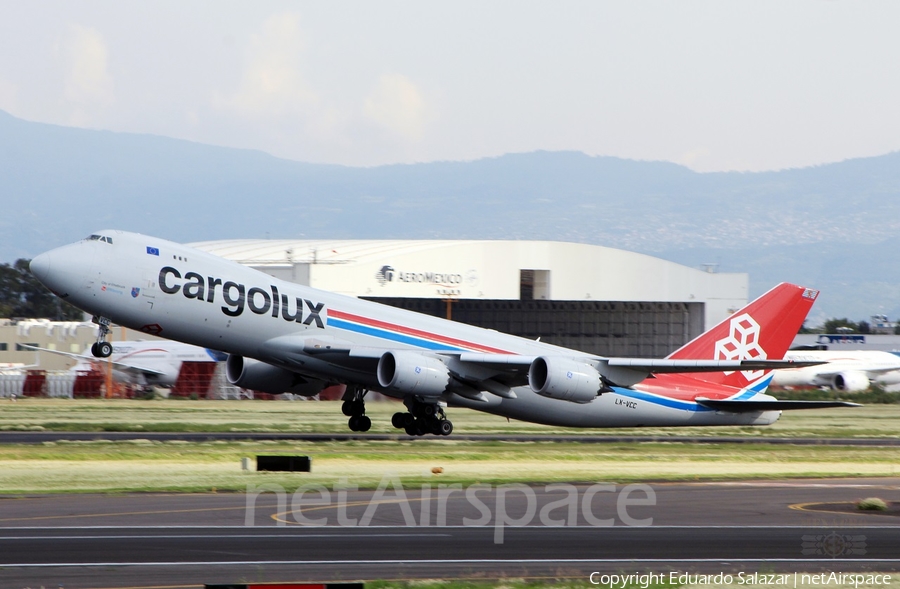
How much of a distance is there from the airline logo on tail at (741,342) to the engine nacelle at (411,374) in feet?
31.3

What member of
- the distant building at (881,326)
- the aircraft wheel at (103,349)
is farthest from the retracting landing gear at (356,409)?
the distant building at (881,326)

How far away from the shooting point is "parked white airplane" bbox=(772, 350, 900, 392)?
70.4m

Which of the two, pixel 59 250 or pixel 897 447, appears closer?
pixel 59 250

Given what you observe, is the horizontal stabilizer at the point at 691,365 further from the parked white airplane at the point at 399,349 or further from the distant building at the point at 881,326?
the distant building at the point at 881,326

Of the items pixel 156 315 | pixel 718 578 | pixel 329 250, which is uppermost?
pixel 329 250

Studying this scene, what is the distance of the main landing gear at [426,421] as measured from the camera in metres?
32.2

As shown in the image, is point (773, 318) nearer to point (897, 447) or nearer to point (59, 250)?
point (897, 447)

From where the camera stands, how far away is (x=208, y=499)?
19.1 meters

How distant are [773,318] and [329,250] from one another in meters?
55.7

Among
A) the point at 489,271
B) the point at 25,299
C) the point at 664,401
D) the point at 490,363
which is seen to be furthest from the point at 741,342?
the point at 25,299

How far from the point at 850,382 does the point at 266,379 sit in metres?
47.8

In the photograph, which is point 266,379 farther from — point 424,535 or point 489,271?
point 489,271

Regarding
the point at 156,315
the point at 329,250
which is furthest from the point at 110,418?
the point at 329,250

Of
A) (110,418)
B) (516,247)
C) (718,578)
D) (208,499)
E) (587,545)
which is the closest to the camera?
(718,578)
